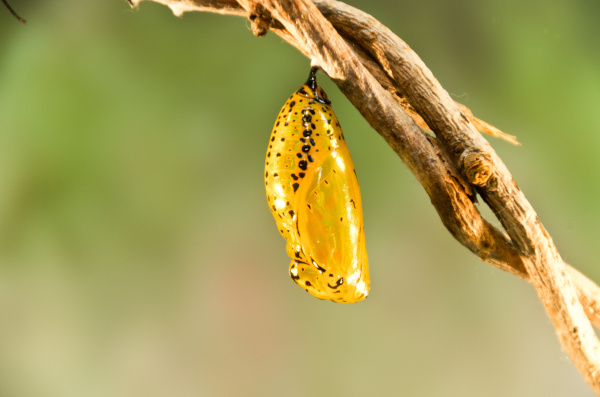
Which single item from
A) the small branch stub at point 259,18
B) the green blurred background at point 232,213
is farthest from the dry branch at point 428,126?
the green blurred background at point 232,213

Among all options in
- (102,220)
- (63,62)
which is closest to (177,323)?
(102,220)

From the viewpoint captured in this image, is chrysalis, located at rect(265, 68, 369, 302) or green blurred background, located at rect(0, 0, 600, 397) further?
green blurred background, located at rect(0, 0, 600, 397)

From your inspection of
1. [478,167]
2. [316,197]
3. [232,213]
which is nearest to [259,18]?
[316,197]

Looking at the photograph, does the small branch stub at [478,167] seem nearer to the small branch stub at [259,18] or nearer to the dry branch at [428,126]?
the dry branch at [428,126]

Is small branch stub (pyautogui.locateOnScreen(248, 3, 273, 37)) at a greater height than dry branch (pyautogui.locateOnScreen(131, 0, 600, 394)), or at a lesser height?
greater

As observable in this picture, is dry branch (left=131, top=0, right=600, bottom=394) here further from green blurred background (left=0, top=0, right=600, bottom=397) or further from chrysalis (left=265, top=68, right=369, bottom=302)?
green blurred background (left=0, top=0, right=600, bottom=397)

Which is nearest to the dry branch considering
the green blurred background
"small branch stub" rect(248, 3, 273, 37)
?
"small branch stub" rect(248, 3, 273, 37)

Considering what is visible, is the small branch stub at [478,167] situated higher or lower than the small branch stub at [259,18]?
lower

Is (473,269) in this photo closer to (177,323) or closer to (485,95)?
(485,95)
